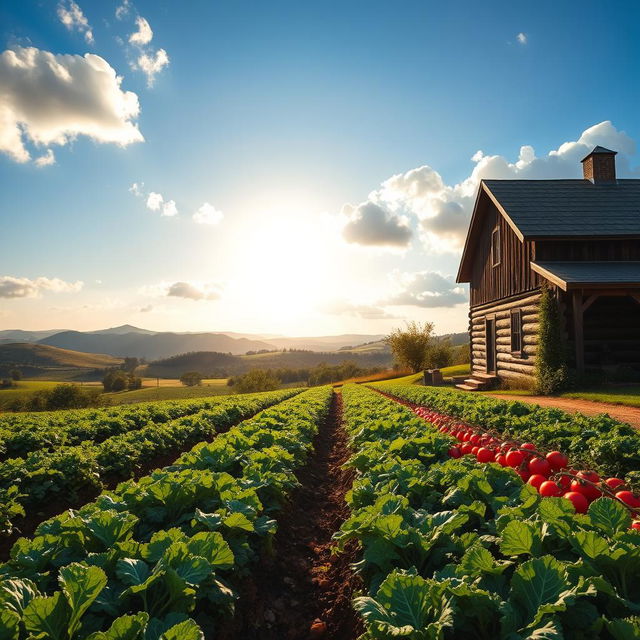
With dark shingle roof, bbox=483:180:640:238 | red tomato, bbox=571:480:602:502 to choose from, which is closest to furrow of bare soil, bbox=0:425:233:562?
red tomato, bbox=571:480:602:502

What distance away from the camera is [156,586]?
2.45m

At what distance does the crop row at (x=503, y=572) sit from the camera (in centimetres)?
199

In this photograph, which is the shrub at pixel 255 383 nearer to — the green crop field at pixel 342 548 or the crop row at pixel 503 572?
the green crop field at pixel 342 548

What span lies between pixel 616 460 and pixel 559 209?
631 inches

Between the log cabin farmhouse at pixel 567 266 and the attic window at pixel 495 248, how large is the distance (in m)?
0.05

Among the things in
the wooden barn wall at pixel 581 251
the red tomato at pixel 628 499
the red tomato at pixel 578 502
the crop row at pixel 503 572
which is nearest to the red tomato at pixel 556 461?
the red tomato at pixel 628 499

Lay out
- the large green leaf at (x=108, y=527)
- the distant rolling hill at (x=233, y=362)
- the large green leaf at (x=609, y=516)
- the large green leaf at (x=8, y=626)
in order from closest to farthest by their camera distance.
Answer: the large green leaf at (x=8, y=626) < the large green leaf at (x=609, y=516) < the large green leaf at (x=108, y=527) < the distant rolling hill at (x=233, y=362)

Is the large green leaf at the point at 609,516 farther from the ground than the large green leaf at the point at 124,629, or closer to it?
farther from the ground

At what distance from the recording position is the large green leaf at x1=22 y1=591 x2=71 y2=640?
77.9 inches

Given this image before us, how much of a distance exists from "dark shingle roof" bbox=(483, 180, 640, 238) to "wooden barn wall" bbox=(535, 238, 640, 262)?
1.80 feet

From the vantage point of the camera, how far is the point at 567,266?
16.3m

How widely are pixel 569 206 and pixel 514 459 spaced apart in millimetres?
17586

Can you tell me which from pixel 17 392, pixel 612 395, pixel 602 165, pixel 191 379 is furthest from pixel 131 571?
pixel 191 379

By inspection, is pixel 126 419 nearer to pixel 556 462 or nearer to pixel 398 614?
pixel 556 462
